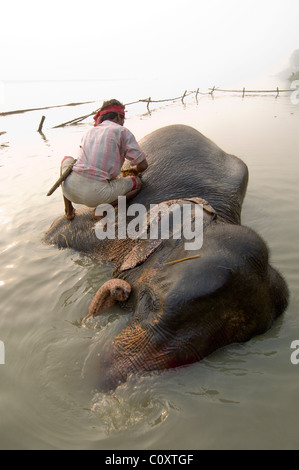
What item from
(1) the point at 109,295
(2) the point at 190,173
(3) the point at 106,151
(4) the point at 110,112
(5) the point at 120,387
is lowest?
(5) the point at 120,387

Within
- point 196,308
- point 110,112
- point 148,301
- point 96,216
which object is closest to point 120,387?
point 148,301

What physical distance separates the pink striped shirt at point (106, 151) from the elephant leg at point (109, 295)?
4.59 ft

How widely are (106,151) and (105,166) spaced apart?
16cm

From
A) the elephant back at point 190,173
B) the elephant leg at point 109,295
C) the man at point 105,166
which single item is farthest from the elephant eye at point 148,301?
the man at point 105,166

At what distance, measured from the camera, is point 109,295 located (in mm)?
2787

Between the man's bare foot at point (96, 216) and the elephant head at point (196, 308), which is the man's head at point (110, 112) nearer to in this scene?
the man's bare foot at point (96, 216)

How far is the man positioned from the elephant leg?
A: 1.25 metres

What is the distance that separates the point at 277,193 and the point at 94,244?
119 inches

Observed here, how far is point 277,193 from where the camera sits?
5258mm

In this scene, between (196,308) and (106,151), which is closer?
(196,308)

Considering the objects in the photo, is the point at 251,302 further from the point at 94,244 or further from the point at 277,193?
the point at 277,193

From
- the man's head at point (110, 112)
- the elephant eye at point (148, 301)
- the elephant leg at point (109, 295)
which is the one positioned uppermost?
the man's head at point (110, 112)

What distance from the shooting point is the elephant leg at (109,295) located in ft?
8.82

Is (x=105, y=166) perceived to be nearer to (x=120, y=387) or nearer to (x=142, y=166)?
(x=142, y=166)
